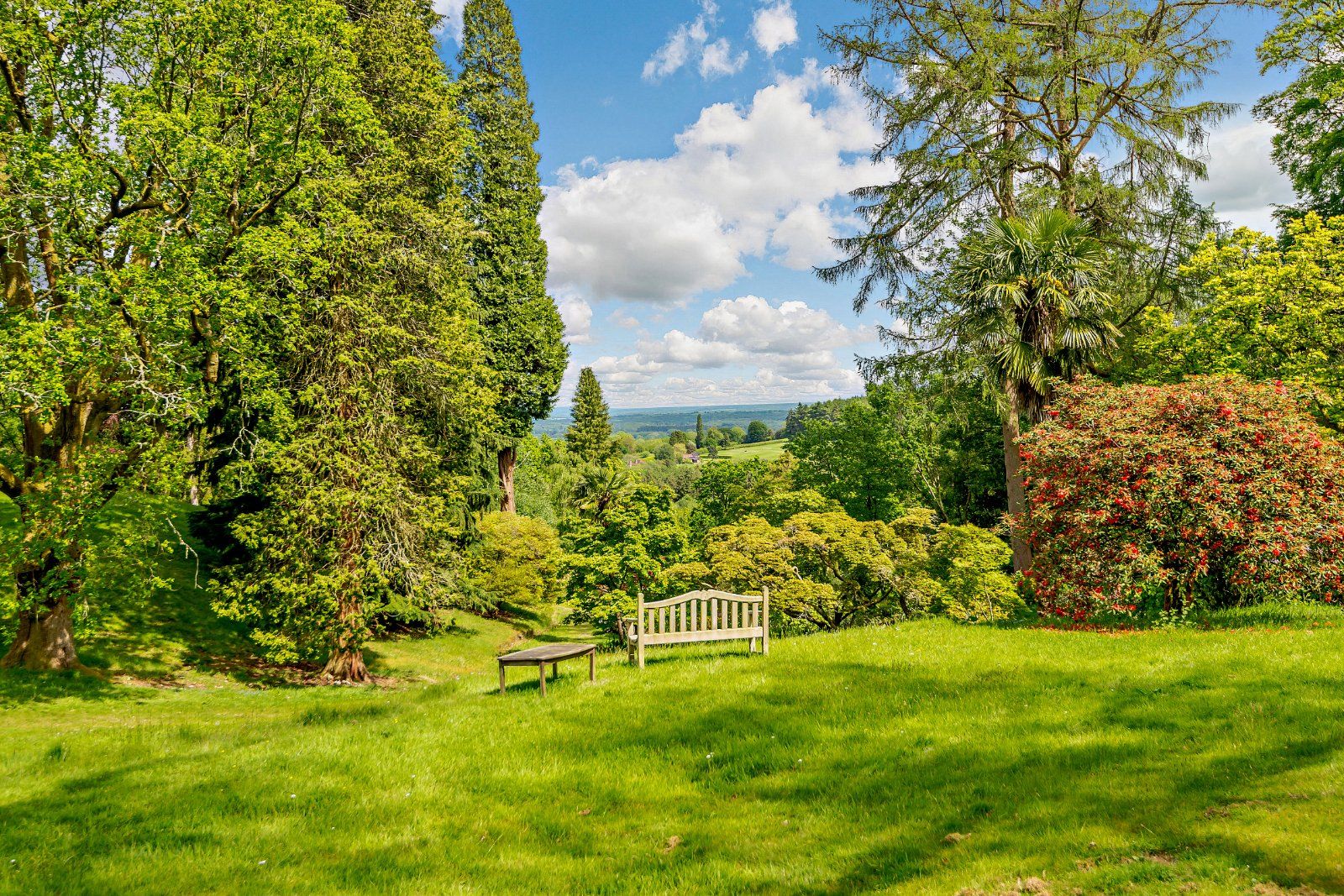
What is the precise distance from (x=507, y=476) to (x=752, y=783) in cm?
2690

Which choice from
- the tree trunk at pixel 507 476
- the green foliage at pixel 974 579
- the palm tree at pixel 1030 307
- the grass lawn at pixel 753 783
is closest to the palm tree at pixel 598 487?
the tree trunk at pixel 507 476

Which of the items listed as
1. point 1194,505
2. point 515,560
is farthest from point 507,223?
point 1194,505

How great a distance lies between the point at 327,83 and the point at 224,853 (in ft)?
43.5

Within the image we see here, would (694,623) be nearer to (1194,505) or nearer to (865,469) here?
(1194,505)

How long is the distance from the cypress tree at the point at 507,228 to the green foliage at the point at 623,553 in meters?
8.15

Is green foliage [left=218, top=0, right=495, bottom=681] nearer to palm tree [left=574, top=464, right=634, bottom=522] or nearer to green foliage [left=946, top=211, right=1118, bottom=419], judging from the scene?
green foliage [left=946, top=211, right=1118, bottom=419]

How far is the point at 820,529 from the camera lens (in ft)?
52.7

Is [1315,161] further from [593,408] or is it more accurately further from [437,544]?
[593,408]

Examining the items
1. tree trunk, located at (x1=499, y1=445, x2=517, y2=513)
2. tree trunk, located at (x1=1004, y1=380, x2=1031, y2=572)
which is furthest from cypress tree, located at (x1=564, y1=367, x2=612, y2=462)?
tree trunk, located at (x1=1004, y1=380, x2=1031, y2=572)

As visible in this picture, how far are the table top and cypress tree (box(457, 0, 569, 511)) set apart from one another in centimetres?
1754

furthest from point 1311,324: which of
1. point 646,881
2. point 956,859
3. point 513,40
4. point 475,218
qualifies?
point 513,40

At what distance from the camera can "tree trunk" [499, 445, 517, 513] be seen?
30641 millimetres

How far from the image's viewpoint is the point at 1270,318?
16047 millimetres

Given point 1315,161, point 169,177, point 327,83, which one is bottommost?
point 169,177
